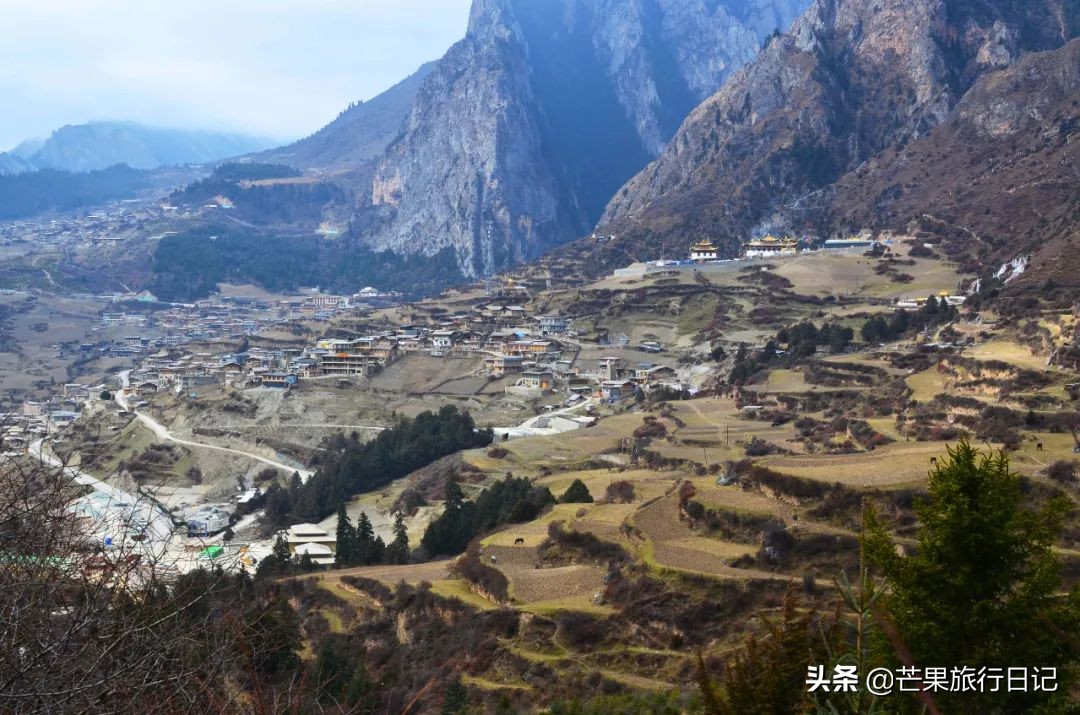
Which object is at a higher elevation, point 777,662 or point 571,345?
point 777,662

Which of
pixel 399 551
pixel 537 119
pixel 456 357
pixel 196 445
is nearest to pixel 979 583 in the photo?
pixel 399 551

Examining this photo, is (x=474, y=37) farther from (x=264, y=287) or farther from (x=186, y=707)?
(x=186, y=707)

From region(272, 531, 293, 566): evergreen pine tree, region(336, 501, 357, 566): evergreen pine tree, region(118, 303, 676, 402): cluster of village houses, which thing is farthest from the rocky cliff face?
region(272, 531, 293, 566): evergreen pine tree

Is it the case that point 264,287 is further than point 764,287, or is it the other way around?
point 264,287

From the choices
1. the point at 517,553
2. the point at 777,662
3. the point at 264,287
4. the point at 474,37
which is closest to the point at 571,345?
the point at 517,553

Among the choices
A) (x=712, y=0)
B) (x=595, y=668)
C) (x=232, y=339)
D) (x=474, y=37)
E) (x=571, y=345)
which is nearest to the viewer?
(x=595, y=668)

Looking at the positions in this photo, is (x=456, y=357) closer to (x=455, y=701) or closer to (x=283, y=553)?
(x=283, y=553)

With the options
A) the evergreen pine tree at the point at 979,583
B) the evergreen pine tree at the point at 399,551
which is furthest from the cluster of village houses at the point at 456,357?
the evergreen pine tree at the point at 979,583
